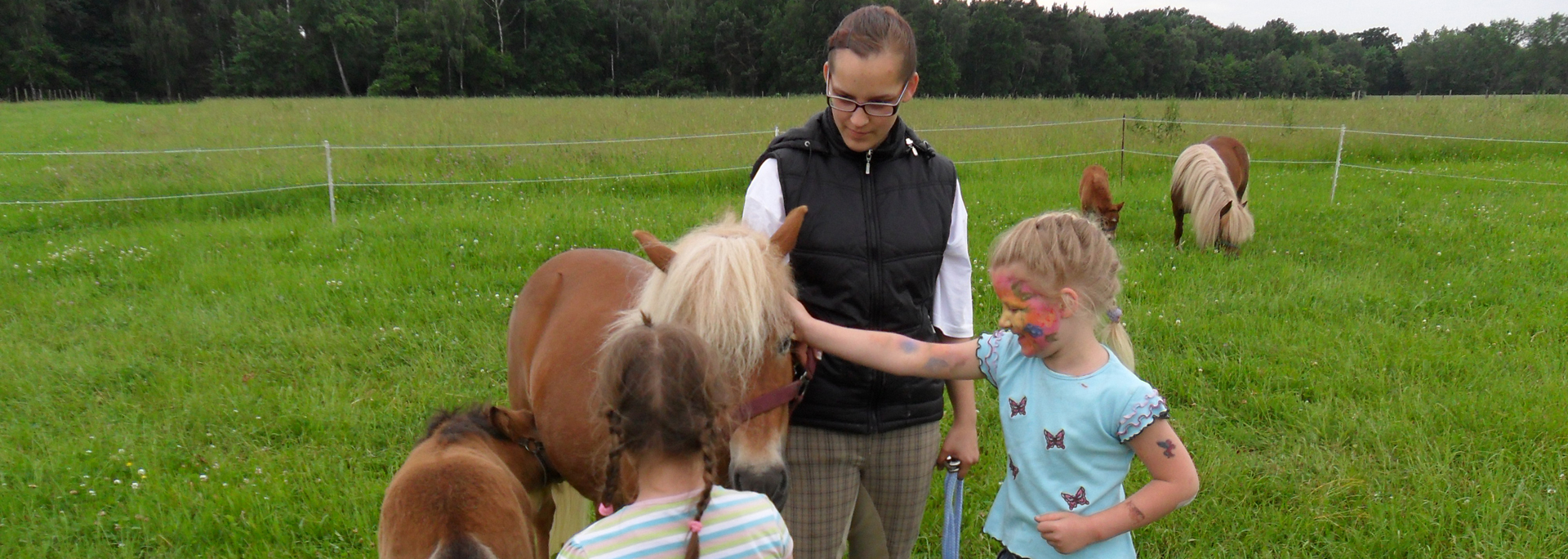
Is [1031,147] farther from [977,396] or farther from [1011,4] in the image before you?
[1011,4]

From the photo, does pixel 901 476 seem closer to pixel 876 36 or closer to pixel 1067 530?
pixel 1067 530

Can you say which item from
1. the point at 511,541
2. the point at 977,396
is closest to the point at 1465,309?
the point at 977,396

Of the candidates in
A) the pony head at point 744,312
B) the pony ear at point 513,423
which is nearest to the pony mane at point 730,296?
the pony head at point 744,312

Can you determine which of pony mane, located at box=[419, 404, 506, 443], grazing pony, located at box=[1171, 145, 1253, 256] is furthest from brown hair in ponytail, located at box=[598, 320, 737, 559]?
grazing pony, located at box=[1171, 145, 1253, 256]

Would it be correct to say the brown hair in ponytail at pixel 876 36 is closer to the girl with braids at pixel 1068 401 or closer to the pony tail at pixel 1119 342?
the girl with braids at pixel 1068 401

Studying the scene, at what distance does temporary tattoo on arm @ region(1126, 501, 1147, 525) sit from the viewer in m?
1.61

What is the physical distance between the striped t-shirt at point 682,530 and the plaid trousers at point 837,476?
50 centimetres

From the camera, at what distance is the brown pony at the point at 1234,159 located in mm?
9078

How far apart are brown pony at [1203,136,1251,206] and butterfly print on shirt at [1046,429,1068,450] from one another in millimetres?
8197

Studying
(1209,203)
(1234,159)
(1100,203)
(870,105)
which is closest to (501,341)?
(870,105)

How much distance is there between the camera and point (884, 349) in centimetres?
187

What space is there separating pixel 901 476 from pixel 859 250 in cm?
61

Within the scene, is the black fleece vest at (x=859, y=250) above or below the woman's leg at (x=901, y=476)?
above

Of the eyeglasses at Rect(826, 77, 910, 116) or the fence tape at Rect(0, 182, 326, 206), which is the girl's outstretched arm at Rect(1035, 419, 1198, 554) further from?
the fence tape at Rect(0, 182, 326, 206)
